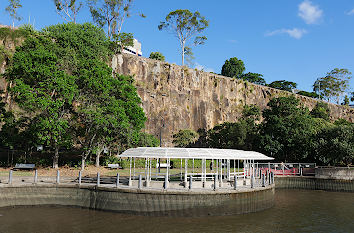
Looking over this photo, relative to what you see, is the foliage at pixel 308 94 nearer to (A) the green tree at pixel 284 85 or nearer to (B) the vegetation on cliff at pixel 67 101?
(A) the green tree at pixel 284 85

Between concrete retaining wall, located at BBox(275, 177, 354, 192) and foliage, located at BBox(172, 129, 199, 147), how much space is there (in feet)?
95.8

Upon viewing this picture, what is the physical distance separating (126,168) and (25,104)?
17131 mm

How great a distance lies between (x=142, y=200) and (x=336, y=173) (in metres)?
25.9

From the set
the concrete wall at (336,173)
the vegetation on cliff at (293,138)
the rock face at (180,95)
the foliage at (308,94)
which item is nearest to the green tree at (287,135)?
the vegetation on cliff at (293,138)

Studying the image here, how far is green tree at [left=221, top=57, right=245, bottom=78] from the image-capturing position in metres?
111

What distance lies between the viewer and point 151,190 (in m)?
20.0

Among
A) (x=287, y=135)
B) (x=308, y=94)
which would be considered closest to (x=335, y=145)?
(x=287, y=135)

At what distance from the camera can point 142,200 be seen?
20.2m

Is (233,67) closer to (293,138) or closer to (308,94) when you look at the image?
(308,94)

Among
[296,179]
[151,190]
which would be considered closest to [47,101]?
[151,190]

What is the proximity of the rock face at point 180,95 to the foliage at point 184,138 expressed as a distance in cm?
168

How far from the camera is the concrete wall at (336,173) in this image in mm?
33250

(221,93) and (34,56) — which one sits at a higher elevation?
(221,93)

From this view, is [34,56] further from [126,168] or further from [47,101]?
[126,168]
